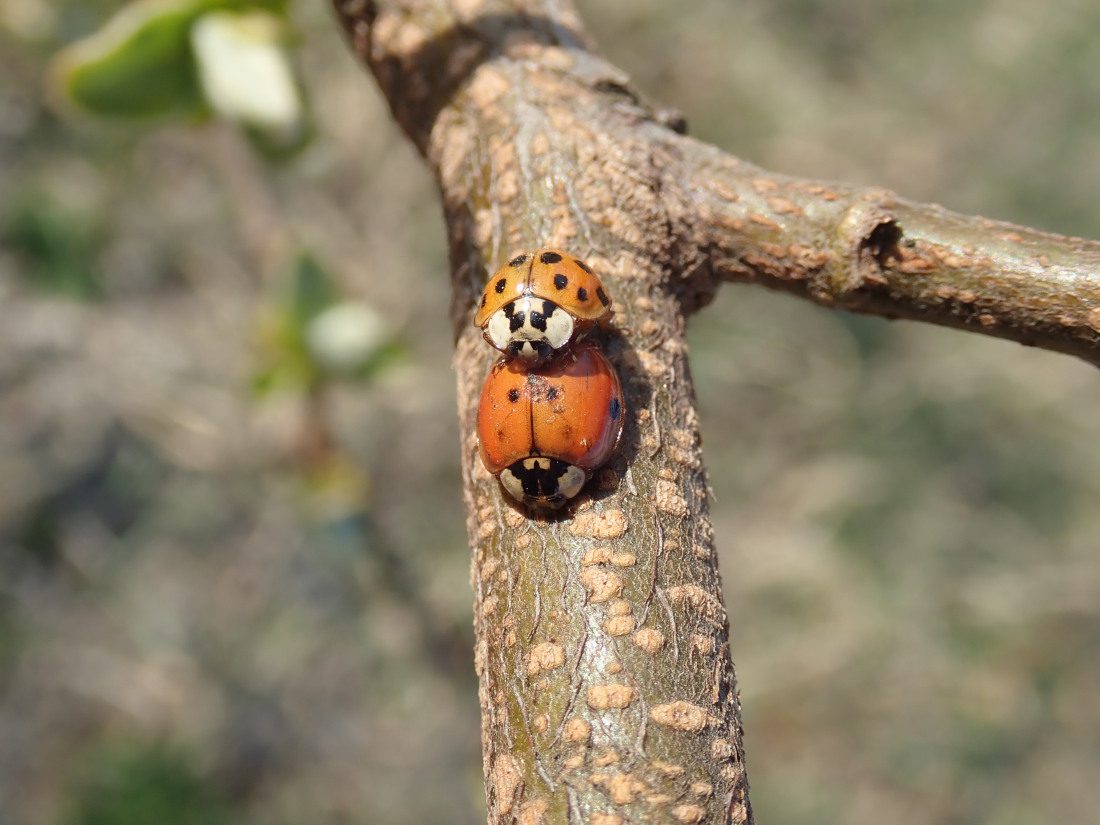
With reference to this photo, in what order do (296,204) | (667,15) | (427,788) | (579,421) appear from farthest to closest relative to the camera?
1. (667,15)
2. (296,204)
3. (427,788)
4. (579,421)

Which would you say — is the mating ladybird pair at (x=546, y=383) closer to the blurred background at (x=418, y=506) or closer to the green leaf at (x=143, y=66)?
the green leaf at (x=143, y=66)

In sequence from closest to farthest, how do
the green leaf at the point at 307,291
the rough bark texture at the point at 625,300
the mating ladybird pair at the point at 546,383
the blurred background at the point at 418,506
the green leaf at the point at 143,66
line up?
the rough bark texture at the point at 625,300, the mating ladybird pair at the point at 546,383, the green leaf at the point at 143,66, the green leaf at the point at 307,291, the blurred background at the point at 418,506

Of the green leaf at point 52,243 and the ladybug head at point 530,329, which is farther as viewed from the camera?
the green leaf at point 52,243

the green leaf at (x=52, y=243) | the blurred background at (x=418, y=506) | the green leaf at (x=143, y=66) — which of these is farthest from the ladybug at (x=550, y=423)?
the green leaf at (x=52, y=243)

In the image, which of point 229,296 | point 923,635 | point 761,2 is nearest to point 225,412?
point 229,296

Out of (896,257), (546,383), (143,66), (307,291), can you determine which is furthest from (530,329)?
(307,291)

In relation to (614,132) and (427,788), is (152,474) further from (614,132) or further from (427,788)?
(614,132)

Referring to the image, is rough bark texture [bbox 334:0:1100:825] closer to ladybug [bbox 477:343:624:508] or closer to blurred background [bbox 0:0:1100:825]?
ladybug [bbox 477:343:624:508]
